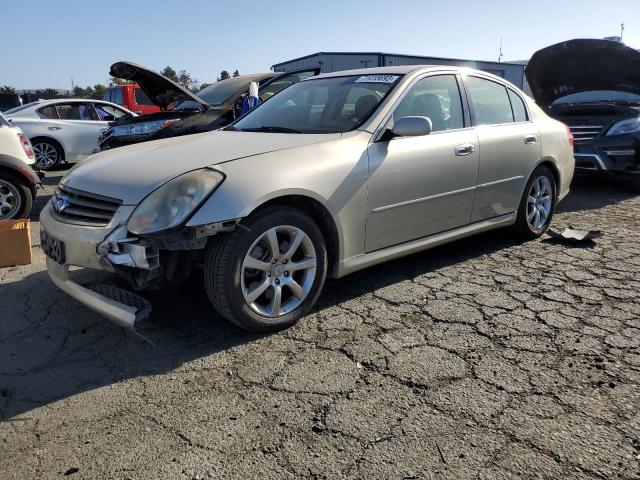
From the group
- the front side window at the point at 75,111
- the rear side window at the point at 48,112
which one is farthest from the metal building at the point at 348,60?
the rear side window at the point at 48,112

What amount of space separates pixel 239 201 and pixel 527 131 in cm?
307

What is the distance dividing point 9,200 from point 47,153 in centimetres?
474

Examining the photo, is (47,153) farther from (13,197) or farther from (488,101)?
(488,101)

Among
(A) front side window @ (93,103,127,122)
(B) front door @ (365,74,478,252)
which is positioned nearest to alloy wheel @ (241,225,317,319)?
(B) front door @ (365,74,478,252)

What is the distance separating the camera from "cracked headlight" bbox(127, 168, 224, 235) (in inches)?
106

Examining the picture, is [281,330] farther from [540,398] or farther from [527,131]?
[527,131]

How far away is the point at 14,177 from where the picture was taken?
18.5 ft

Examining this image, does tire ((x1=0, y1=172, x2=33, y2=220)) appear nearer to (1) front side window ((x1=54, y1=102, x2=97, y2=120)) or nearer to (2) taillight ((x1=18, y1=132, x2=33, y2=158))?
(2) taillight ((x1=18, y1=132, x2=33, y2=158))

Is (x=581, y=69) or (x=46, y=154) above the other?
(x=581, y=69)

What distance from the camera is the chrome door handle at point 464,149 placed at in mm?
3935

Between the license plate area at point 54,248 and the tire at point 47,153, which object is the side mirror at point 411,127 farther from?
the tire at point 47,153

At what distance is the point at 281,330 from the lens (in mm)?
3137

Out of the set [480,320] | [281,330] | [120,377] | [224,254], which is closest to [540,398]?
[480,320]

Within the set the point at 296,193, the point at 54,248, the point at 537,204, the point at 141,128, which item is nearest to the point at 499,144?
the point at 537,204
